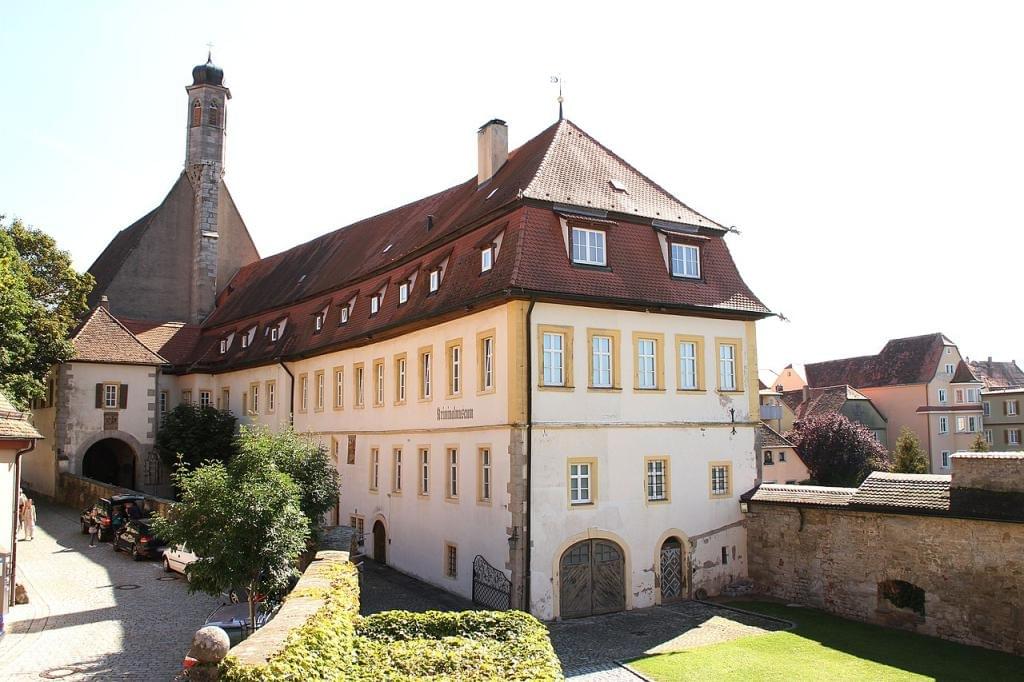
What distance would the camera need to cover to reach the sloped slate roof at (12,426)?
661 inches

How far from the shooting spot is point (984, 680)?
14617mm

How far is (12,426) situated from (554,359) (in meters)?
11.7

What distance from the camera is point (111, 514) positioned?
26844 millimetres

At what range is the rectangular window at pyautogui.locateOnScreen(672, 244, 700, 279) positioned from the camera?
2298cm

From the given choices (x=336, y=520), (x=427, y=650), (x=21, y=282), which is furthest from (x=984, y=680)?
(x=21, y=282)

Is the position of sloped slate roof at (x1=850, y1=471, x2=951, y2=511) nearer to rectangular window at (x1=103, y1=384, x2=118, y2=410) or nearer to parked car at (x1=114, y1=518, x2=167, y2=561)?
parked car at (x1=114, y1=518, x2=167, y2=561)

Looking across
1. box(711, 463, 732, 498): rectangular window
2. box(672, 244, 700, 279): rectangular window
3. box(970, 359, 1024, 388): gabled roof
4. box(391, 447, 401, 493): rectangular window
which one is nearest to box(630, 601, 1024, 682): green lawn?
box(711, 463, 732, 498): rectangular window

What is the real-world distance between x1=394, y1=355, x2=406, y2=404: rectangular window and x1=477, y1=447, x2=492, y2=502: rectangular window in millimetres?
5338

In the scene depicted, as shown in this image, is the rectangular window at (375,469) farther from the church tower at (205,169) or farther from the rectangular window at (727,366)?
the church tower at (205,169)

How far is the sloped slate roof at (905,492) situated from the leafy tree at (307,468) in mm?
12694

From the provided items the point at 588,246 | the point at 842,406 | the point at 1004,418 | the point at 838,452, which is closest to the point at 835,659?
the point at 588,246

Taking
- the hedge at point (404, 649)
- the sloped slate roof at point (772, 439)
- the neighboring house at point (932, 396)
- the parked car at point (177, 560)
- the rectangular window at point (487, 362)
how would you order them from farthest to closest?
1. the neighboring house at point (932, 396)
2. the sloped slate roof at point (772, 439)
3. the parked car at point (177, 560)
4. the rectangular window at point (487, 362)
5. the hedge at point (404, 649)

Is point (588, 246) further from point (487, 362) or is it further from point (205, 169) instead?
point (205, 169)

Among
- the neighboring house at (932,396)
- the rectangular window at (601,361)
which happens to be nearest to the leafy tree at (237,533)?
the rectangular window at (601,361)
